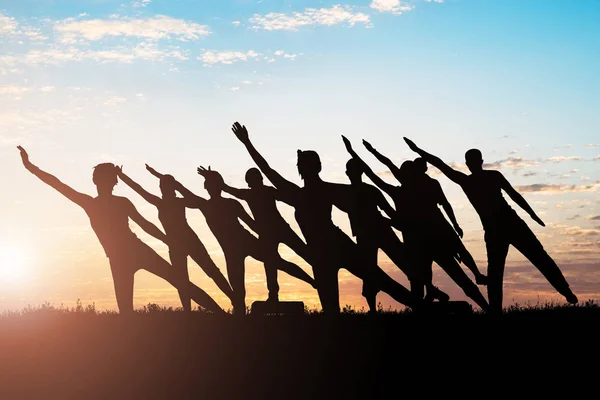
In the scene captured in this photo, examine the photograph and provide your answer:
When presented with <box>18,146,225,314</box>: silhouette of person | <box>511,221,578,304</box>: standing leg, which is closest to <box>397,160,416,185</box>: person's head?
<box>511,221,578,304</box>: standing leg

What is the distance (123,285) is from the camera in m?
16.7

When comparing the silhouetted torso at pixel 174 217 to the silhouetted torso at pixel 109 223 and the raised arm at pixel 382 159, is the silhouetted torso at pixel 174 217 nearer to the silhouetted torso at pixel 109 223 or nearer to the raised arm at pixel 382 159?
the silhouetted torso at pixel 109 223

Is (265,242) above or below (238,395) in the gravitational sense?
above

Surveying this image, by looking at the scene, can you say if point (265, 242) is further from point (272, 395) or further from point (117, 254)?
point (272, 395)

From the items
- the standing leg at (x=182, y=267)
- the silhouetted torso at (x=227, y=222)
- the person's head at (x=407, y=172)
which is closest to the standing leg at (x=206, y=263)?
the standing leg at (x=182, y=267)

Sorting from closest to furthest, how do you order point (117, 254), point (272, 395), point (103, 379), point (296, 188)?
point (272, 395) < point (103, 379) < point (296, 188) < point (117, 254)

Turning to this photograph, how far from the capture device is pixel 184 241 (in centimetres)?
1741

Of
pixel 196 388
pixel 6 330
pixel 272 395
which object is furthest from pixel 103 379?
pixel 6 330

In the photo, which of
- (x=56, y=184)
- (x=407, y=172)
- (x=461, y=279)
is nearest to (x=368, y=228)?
(x=407, y=172)

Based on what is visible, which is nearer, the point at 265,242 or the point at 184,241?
the point at 265,242

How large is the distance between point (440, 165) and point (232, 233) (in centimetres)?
467

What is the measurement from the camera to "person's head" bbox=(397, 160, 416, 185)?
16281mm

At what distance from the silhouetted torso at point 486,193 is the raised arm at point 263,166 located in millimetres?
3703

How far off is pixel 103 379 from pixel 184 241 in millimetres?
5146
